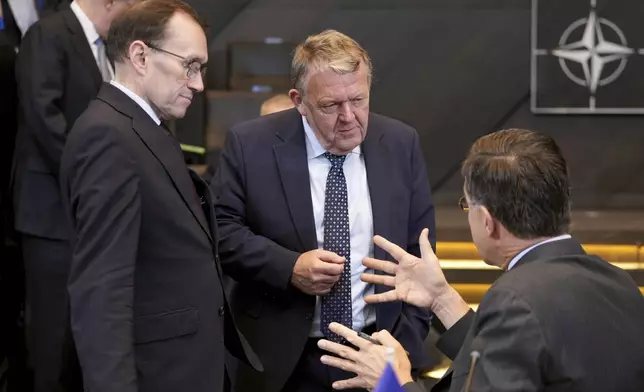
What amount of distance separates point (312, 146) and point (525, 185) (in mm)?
1067

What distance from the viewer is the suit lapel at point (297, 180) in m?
2.75

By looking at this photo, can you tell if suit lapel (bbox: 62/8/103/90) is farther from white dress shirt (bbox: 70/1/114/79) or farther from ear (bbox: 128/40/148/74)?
ear (bbox: 128/40/148/74)

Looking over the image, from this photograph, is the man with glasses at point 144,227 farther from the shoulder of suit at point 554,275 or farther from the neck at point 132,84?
the shoulder of suit at point 554,275

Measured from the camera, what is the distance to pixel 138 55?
93.0 inches

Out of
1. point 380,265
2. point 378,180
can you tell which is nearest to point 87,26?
point 378,180

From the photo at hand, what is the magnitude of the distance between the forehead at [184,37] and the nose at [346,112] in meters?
0.44

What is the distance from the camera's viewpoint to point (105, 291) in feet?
7.09

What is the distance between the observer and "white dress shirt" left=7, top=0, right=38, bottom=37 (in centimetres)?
407

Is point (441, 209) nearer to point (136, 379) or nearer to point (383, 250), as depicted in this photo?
point (383, 250)

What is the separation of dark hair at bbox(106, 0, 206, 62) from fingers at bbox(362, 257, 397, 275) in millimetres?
788

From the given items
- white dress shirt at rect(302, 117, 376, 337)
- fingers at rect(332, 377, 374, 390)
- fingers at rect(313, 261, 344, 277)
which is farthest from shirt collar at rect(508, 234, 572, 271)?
white dress shirt at rect(302, 117, 376, 337)

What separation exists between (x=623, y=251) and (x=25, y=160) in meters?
3.09

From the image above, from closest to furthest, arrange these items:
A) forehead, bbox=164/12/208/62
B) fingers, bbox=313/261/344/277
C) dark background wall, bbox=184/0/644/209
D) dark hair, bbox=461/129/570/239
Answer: dark hair, bbox=461/129/570/239 < forehead, bbox=164/12/208/62 < fingers, bbox=313/261/344/277 < dark background wall, bbox=184/0/644/209

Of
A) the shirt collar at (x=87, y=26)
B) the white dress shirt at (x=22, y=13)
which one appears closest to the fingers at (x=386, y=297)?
the shirt collar at (x=87, y=26)
